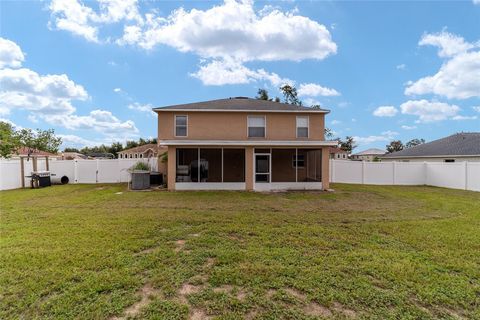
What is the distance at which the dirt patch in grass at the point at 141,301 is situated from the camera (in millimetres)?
3035

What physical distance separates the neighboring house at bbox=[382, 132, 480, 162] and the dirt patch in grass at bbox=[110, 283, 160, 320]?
82.7 feet

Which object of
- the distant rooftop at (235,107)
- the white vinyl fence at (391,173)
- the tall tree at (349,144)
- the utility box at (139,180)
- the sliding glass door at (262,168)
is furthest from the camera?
the tall tree at (349,144)

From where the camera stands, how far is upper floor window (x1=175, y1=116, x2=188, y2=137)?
54.1 ft

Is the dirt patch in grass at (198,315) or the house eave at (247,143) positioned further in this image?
the house eave at (247,143)

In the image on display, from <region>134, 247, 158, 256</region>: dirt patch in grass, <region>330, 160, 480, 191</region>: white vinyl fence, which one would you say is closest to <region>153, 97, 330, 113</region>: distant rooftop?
<region>330, 160, 480, 191</region>: white vinyl fence

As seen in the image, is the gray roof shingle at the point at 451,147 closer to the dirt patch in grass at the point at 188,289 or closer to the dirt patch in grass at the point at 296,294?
the dirt patch in grass at the point at 296,294

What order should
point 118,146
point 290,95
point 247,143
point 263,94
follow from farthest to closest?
point 118,146 < point 263,94 < point 290,95 < point 247,143

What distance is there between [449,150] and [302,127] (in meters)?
15.7

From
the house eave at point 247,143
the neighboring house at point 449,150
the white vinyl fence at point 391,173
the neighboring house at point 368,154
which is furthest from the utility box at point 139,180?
the neighboring house at point 368,154

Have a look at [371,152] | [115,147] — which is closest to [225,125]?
[371,152]

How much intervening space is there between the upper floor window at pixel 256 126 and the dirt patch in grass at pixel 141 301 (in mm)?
13647

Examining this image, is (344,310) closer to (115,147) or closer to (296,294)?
(296,294)

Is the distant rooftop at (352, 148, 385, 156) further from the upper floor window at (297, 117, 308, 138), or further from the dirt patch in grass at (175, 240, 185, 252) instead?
the dirt patch in grass at (175, 240, 185, 252)

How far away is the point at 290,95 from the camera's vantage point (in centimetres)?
3325
